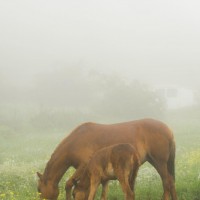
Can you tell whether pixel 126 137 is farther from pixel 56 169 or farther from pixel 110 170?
pixel 56 169

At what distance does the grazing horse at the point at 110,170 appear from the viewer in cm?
820

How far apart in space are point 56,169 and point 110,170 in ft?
5.72

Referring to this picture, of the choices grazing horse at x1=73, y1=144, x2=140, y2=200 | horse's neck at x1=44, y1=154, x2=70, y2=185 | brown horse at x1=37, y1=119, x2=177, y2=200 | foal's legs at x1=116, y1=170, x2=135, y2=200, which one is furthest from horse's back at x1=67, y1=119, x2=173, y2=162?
foal's legs at x1=116, y1=170, x2=135, y2=200

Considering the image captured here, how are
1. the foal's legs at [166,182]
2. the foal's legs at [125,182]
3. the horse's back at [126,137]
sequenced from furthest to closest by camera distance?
1. the foal's legs at [166,182]
2. the horse's back at [126,137]
3. the foal's legs at [125,182]

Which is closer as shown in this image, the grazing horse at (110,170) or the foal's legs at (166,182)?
the grazing horse at (110,170)

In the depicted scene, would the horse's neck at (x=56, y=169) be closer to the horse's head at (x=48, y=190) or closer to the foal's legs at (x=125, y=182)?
the horse's head at (x=48, y=190)

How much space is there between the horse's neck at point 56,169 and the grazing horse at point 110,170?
78 centimetres

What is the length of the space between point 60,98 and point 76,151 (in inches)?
2779

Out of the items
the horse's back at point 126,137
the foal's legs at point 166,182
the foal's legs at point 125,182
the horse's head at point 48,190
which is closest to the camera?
the foal's legs at point 125,182

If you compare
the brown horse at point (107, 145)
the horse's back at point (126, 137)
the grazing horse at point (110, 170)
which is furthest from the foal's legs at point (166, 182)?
the grazing horse at point (110, 170)

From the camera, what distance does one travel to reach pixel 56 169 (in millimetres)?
9508

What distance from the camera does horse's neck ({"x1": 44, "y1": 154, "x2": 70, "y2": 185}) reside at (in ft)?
31.0

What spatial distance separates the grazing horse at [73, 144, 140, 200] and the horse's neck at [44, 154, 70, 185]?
78cm

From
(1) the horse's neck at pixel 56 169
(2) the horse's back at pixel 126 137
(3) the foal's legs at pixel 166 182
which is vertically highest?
(2) the horse's back at pixel 126 137
